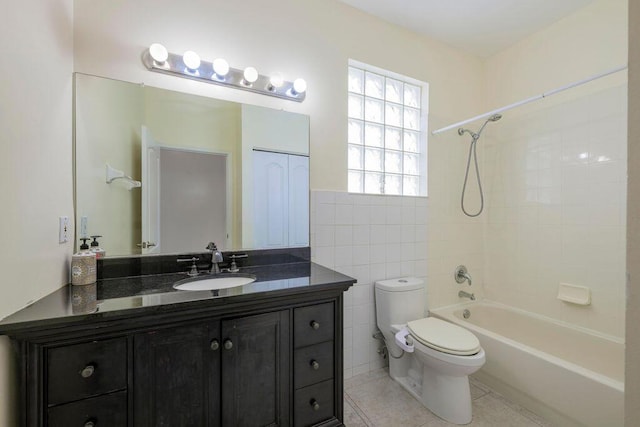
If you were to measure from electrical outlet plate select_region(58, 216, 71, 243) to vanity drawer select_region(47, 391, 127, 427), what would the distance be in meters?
0.65

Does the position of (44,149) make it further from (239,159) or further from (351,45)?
(351,45)

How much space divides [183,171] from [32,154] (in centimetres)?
64

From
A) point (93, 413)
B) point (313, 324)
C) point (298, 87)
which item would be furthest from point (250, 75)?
point (93, 413)

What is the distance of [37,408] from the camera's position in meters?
0.83

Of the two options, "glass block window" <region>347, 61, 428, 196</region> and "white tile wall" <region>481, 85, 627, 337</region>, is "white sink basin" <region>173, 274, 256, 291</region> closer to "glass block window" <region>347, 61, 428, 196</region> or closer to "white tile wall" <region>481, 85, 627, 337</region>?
"glass block window" <region>347, 61, 428, 196</region>

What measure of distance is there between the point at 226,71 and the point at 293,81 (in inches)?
17.0

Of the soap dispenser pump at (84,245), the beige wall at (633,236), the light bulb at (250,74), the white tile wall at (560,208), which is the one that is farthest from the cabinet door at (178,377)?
the white tile wall at (560,208)

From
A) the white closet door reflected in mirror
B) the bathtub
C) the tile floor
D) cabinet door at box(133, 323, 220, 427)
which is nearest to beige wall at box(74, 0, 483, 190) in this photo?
the white closet door reflected in mirror

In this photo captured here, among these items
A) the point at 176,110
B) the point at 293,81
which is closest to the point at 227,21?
the point at 293,81

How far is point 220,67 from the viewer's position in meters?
1.54

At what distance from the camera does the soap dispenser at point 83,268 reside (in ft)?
3.89

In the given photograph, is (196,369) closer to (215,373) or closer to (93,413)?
(215,373)

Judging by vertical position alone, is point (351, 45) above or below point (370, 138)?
above

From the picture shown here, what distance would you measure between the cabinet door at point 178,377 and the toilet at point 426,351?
1.18 metres
